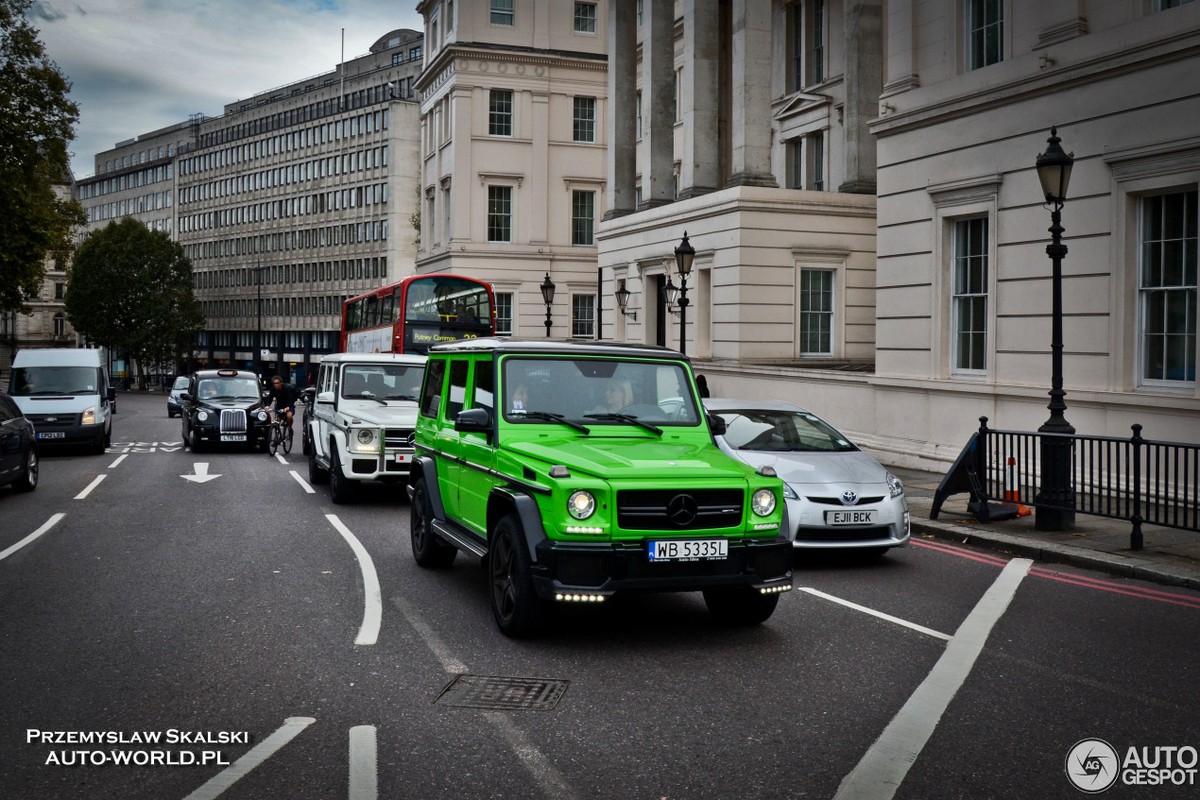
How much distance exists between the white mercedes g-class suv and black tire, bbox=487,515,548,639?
7636 millimetres

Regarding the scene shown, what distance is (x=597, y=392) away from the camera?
8961 millimetres

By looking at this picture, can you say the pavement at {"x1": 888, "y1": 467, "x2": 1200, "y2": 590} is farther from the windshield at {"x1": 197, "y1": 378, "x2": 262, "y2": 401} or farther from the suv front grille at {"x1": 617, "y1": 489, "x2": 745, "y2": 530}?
the windshield at {"x1": 197, "y1": 378, "x2": 262, "y2": 401}

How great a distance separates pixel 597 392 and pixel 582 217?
148ft

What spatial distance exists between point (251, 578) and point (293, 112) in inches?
4200

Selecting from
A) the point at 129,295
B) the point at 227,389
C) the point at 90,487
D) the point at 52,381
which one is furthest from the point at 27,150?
the point at 129,295

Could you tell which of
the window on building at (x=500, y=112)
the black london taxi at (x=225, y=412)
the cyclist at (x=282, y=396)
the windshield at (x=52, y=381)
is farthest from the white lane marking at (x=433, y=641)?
the window on building at (x=500, y=112)

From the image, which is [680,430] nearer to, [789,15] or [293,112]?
[789,15]

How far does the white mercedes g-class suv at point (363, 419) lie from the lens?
1581cm

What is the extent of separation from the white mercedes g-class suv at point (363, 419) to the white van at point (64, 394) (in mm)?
9744

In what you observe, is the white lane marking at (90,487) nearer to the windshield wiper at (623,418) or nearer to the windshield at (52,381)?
the windshield at (52,381)

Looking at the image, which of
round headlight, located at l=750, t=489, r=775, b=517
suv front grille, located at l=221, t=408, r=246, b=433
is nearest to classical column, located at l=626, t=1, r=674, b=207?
suv front grille, located at l=221, t=408, r=246, b=433

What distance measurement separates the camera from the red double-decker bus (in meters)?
30.5

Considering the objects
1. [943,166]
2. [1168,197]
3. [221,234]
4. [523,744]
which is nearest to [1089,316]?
[1168,197]

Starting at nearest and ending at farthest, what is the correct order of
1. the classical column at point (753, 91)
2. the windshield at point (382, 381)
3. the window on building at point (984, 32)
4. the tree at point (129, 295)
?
the windshield at point (382, 381), the window on building at point (984, 32), the classical column at point (753, 91), the tree at point (129, 295)
